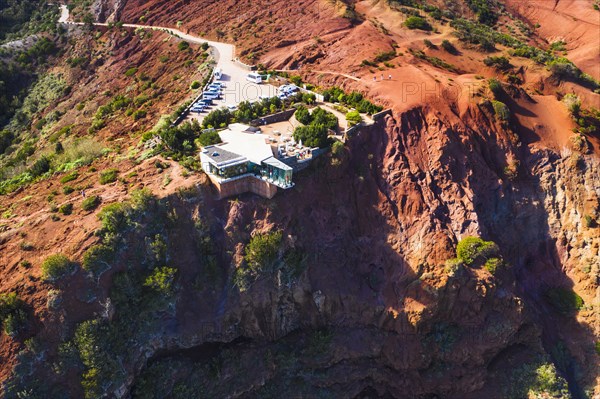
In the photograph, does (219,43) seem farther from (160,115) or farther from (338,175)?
(338,175)

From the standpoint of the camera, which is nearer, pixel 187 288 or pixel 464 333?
pixel 187 288

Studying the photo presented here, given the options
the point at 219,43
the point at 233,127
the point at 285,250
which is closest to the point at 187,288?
the point at 285,250

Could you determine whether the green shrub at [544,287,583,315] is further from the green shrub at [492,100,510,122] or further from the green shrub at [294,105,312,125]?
the green shrub at [294,105,312,125]

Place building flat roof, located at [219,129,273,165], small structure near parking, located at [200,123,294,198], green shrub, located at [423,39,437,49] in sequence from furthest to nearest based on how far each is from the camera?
green shrub, located at [423,39,437,49], building flat roof, located at [219,129,273,165], small structure near parking, located at [200,123,294,198]

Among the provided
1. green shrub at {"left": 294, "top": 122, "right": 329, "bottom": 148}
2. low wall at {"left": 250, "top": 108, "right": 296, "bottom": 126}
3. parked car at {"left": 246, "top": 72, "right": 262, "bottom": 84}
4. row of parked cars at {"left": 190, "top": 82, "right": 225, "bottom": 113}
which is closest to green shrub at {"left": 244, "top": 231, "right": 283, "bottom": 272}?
green shrub at {"left": 294, "top": 122, "right": 329, "bottom": 148}

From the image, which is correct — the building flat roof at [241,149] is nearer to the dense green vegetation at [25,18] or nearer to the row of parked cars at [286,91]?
the row of parked cars at [286,91]

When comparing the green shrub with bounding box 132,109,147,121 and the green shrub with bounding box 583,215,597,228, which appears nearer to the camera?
the green shrub with bounding box 583,215,597,228

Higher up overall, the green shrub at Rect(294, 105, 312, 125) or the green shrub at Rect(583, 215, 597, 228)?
the green shrub at Rect(294, 105, 312, 125)

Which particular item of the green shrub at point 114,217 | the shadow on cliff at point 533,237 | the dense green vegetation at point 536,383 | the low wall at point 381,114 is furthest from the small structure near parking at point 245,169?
the dense green vegetation at point 536,383

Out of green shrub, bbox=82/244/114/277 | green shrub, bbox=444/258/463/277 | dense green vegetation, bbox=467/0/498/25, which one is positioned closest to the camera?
green shrub, bbox=82/244/114/277
